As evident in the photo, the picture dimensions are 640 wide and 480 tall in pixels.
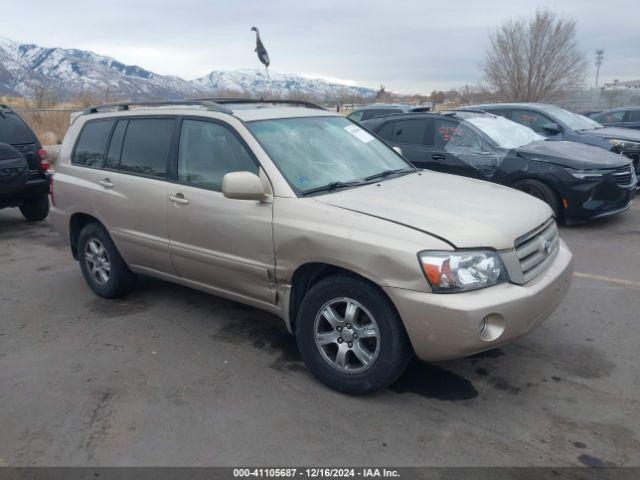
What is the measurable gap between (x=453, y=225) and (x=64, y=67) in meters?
209

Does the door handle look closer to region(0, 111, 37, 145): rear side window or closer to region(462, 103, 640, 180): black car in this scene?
region(0, 111, 37, 145): rear side window

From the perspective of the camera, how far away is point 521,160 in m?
7.52

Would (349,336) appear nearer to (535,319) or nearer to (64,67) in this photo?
(535,319)

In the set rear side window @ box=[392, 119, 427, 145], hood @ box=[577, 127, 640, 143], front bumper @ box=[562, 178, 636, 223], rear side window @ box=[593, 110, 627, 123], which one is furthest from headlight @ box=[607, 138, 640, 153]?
rear side window @ box=[593, 110, 627, 123]

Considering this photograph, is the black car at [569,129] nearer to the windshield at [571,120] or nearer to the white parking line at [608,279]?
the windshield at [571,120]

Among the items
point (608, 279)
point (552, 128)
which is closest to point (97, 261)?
point (608, 279)

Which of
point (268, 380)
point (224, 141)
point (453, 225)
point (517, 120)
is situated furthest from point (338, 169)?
point (517, 120)

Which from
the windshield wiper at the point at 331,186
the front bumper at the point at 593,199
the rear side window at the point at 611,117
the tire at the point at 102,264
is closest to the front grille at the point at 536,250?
the windshield wiper at the point at 331,186

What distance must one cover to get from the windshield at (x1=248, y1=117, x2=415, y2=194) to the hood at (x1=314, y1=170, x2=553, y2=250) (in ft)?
0.69

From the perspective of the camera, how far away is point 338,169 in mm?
3994

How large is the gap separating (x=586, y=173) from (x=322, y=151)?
4.66 meters

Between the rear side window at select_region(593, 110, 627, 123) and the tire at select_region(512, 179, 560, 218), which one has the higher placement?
the rear side window at select_region(593, 110, 627, 123)

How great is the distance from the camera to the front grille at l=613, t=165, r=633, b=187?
7.29m

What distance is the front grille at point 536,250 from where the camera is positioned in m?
3.23
